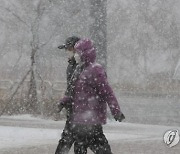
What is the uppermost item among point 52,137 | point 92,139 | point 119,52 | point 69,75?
point 69,75

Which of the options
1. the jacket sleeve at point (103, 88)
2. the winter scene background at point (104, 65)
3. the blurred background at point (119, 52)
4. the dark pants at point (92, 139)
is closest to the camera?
the jacket sleeve at point (103, 88)

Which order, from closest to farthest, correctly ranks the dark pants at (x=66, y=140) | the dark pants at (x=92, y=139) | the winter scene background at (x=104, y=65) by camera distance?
the dark pants at (x=92, y=139) → the dark pants at (x=66, y=140) → the winter scene background at (x=104, y=65)

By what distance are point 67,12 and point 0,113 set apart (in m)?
4.22

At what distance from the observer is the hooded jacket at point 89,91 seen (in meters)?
7.51

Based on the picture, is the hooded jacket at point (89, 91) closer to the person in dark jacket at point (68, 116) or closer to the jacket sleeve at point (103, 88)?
the jacket sleeve at point (103, 88)

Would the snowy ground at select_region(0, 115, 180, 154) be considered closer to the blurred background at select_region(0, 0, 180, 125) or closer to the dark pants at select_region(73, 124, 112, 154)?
the blurred background at select_region(0, 0, 180, 125)

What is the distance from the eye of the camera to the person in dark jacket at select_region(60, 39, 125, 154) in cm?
753

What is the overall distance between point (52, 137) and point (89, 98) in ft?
14.6

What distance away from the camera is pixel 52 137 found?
11.9 m

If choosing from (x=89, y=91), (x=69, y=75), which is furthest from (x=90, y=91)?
(x=69, y=75)

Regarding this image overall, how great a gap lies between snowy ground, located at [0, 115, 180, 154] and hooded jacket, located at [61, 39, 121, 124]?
2677 millimetres

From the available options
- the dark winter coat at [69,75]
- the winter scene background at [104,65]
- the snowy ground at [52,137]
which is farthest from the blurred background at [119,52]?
the dark winter coat at [69,75]

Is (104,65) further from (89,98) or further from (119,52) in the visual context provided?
(119,52)

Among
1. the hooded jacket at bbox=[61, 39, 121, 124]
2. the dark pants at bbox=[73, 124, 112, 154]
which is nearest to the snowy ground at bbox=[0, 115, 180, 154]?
the dark pants at bbox=[73, 124, 112, 154]
